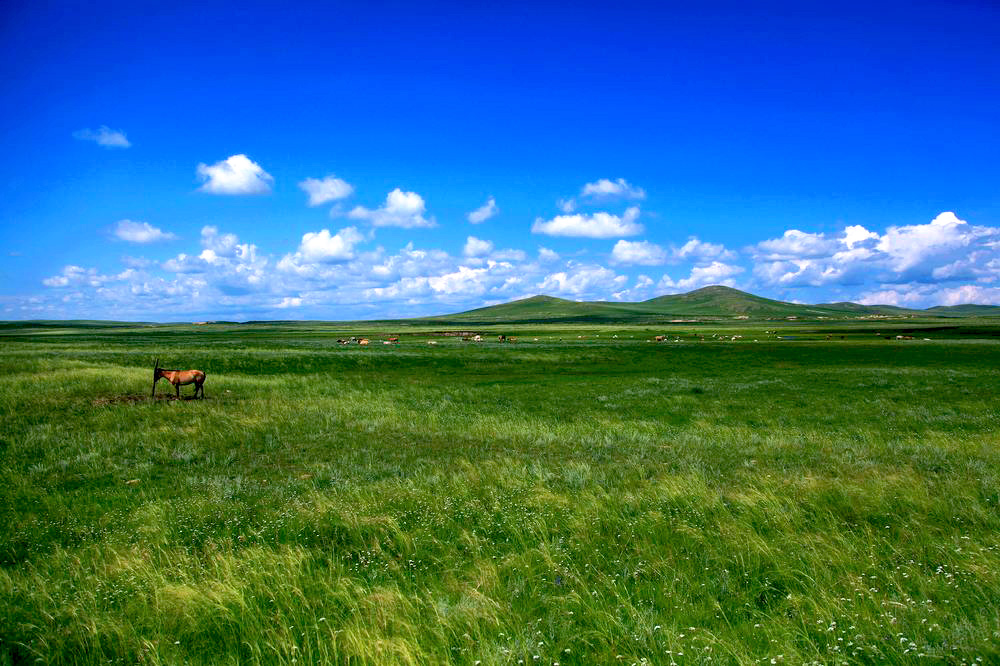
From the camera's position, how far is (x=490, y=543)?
341 inches

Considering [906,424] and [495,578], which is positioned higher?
[495,578]

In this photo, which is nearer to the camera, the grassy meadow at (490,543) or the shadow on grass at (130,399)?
the grassy meadow at (490,543)

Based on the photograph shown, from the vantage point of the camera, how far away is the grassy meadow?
18.9 ft

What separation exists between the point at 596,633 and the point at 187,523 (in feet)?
26.3

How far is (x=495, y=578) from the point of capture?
713cm

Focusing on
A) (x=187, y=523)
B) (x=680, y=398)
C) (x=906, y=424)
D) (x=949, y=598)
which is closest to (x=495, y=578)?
(x=949, y=598)

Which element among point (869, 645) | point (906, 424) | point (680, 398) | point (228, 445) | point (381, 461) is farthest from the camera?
point (680, 398)

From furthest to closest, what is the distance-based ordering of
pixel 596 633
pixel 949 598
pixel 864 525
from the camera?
1. pixel 864 525
2. pixel 949 598
3. pixel 596 633

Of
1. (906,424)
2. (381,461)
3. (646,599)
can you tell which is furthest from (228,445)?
(906,424)

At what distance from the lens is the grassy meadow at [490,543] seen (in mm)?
5754

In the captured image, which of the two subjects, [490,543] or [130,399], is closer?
[490,543]

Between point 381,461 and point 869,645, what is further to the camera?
point 381,461

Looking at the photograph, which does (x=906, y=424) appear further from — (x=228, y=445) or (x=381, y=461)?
(x=228, y=445)

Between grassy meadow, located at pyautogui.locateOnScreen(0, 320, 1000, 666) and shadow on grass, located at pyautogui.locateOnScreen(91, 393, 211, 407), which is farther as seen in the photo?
shadow on grass, located at pyautogui.locateOnScreen(91, 393, 211, 407)
